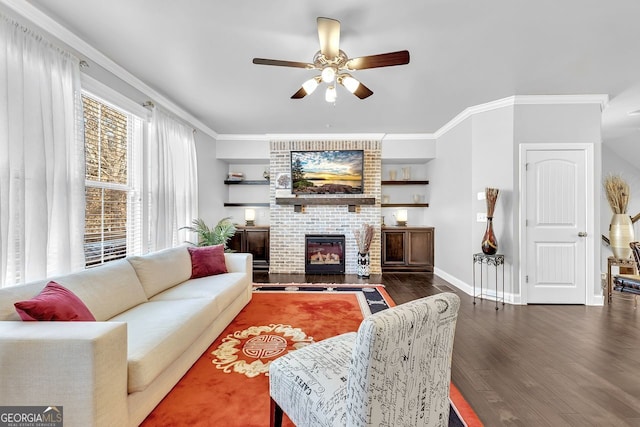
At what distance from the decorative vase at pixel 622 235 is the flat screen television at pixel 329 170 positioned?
372 centimetres

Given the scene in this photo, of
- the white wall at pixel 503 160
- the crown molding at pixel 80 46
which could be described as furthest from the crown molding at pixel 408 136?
the crown molding at pixel 80 46

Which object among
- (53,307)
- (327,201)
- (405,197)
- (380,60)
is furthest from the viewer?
(405,197)

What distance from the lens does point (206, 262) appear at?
3.19m

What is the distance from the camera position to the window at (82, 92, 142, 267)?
268cm

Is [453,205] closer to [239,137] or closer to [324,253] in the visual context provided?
[324,253]

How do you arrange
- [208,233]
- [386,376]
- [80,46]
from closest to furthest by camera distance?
[386,376] → [80,46] → [208,233]

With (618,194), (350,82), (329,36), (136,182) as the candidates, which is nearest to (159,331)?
(136,182)

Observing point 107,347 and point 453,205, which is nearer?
point 107,347

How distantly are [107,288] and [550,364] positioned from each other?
350 cm

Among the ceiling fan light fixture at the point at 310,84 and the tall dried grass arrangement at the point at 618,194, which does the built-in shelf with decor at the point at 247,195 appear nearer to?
the ceiling fan light fixture at the point at 310,84

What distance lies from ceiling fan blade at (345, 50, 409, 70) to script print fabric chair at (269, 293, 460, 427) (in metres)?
1.79

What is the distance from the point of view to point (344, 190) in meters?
5.23

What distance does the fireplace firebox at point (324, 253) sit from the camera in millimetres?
5191

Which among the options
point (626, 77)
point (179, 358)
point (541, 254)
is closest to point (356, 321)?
point (179, 358)
